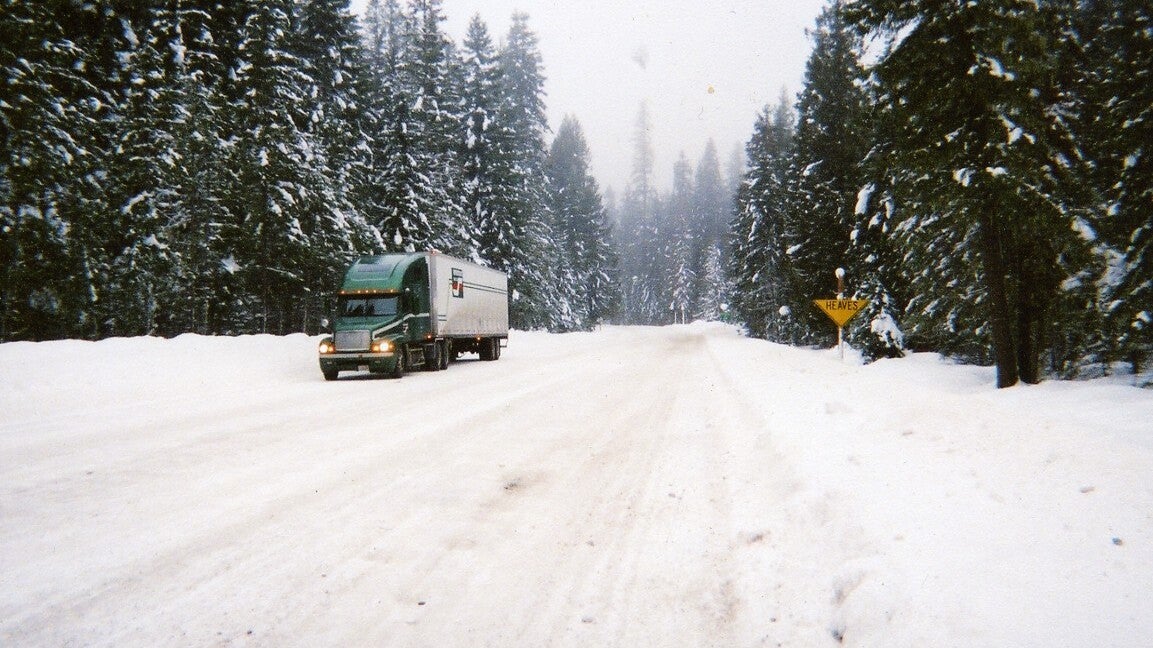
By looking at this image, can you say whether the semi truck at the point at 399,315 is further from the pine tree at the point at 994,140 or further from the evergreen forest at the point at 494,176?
the pine tree at the point at 994,140

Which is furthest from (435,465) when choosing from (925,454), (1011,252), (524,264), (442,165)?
(524,264)

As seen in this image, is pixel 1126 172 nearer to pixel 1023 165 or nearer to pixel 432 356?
pixel 1023 165

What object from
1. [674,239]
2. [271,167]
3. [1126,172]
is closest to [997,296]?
[1126,172]

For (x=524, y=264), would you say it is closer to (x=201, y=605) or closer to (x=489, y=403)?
(x=489, y=403)

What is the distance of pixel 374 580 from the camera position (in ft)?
11.5

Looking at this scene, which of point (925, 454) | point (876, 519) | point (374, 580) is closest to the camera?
point (374, 580)

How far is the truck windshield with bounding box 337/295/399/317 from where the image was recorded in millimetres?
16219

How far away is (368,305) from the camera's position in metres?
16.3

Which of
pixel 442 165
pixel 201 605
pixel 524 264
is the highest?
pixel 442 165

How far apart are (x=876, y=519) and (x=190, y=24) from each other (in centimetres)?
2908

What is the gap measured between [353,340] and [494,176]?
2259 centimetres

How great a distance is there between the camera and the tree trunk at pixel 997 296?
10.0m

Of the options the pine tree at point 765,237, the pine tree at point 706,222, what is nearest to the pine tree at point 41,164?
the pine tree at point 765,237

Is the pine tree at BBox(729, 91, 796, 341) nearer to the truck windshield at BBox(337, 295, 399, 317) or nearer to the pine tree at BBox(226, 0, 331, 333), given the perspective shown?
the truck windshield at BBox(337, 295, 399, 317)
